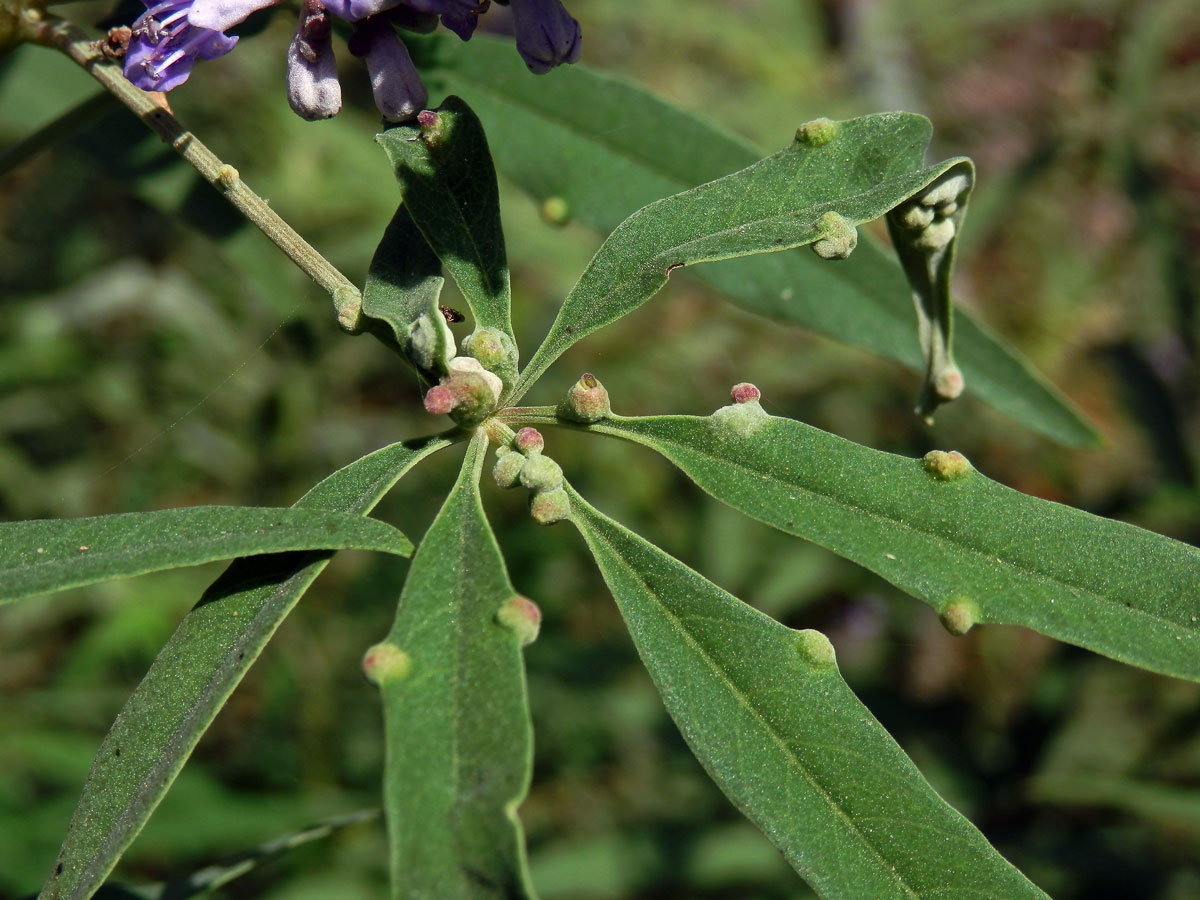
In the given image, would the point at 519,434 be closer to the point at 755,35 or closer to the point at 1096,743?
the point at 1096,743

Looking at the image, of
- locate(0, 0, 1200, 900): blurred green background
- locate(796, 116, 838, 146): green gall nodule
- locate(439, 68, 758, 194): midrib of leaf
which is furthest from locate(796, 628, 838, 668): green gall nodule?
locate(0, 0, 1200, 900): blurred green background

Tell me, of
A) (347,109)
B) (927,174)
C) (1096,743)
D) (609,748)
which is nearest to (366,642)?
(609,748)

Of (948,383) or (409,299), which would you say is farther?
(948,383)

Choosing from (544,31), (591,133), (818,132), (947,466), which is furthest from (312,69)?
(947,466)

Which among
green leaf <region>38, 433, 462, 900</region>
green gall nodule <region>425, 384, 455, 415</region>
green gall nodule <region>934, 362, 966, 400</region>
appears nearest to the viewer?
green leaf <region>38, 433, 462, 900</region>

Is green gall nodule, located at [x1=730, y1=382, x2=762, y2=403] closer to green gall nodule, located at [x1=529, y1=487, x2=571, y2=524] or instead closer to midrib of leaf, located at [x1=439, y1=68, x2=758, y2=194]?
green gall nodule, located at [x1=529, y1=487, x2=571, y2=524]

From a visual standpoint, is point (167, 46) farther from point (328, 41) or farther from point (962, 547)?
point (962, 547)

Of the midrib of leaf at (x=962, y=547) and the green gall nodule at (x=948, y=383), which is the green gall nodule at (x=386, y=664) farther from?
the green gall nodule at (x=948, y=383)

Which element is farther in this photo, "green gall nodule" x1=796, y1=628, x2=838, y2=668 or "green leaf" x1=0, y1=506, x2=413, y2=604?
"green gall nodule" x1=796, y1=628, x2=838, y2=668
